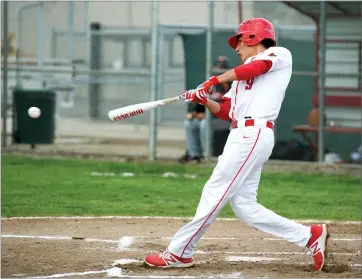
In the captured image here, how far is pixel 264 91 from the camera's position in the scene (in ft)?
22.7

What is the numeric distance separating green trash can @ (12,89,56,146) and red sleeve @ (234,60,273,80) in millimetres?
11027

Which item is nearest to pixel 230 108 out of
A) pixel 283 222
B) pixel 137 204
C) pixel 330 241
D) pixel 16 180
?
pixel 283 222

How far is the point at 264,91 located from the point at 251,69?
0.24 m

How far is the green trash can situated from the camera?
1739cm

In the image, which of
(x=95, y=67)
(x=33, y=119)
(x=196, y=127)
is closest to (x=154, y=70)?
(x=196, y=127)

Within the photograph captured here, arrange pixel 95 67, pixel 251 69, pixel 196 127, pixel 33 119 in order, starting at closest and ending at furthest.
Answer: pixel 251 69 → pixel 196 127 → pixel 33 119 → pixel 95 67

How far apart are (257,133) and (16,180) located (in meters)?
6.98

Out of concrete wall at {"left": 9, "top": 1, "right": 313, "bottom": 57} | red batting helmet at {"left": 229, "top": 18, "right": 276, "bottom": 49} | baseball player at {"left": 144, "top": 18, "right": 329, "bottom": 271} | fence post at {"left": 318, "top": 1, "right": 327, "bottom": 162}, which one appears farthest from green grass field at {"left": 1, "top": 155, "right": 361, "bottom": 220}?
concrete wall at {"left": 9, "top": 1, "right": 313, "bottom": 57}

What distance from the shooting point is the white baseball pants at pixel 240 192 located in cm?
692

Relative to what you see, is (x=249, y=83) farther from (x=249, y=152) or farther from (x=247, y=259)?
(x=247, y=259)

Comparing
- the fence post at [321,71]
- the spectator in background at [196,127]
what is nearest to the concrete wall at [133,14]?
the spectator in background at [196,127]

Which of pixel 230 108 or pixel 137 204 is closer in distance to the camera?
pixel 230 108

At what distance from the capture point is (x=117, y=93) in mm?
25188

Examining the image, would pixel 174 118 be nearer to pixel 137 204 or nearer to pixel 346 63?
pixel 346 63
